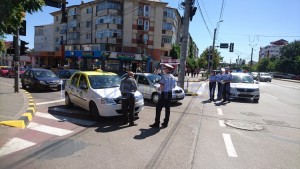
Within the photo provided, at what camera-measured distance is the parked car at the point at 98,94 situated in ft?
27.3

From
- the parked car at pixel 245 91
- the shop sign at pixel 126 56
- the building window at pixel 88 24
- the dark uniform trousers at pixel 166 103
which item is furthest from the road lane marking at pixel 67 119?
the building window at pixel 88 24

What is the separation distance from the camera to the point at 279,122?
371 inches

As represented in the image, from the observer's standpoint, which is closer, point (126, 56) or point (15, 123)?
point (15, 123)

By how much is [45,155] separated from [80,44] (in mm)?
49639

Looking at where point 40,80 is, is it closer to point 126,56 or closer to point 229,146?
point 229,146

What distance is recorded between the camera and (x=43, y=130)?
7.30 meters

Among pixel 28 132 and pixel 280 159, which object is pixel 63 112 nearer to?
pixel 28 132

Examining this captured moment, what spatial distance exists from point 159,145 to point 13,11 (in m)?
4.50

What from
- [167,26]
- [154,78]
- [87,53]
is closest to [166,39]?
[167,26]

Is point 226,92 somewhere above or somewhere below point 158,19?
below

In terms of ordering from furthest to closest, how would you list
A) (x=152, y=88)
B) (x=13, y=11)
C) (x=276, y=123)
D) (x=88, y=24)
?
(x=88, y=24) → (x=152, y=88) → (x=276, y=123) → (x=13, y=11)

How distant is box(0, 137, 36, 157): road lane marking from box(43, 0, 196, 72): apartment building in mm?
40090

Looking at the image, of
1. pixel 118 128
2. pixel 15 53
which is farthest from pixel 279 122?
pixel 15 53

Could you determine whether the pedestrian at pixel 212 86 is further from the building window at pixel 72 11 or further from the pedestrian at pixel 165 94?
the building window at pixel 72 11
